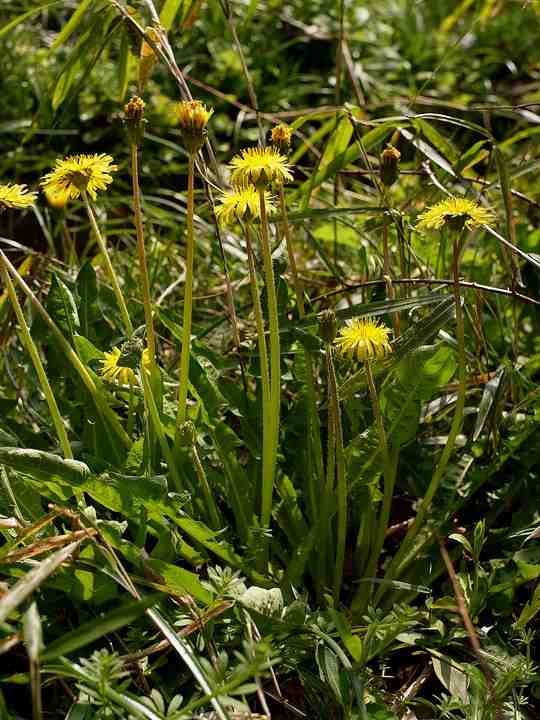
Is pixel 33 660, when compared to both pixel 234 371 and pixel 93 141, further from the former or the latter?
pixel 93 141

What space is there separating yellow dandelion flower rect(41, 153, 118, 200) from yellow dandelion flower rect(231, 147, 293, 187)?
169 millimetres

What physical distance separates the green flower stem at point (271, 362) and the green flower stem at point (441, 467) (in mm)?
195

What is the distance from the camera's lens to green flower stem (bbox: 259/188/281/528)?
1.07 metres

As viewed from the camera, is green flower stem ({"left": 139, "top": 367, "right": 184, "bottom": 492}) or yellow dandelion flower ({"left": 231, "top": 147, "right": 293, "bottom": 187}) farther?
green flower stem ({"left": 139, "top": 367, "right": 184, "bottom": 492})

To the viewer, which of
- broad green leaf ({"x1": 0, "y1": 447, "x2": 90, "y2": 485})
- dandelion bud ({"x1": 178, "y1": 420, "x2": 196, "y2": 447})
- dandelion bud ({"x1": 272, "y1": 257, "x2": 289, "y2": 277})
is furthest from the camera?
dandelion bud ({"x1": 272, "y1": 257, "x2": 289, "y2": 277})

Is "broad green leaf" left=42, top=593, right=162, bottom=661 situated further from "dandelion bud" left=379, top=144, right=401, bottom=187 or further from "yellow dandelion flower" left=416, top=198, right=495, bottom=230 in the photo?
"dandelion bud" left=379, top=144, right=401, bottom=187

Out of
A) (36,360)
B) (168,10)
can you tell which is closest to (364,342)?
(36,360)

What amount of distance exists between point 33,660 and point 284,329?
2.20ft

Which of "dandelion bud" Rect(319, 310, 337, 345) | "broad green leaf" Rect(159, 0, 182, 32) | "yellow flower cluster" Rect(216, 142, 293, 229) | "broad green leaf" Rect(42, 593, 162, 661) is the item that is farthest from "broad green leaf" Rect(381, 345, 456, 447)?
"broad green leaf" Rect(159, 0, 182, 32)

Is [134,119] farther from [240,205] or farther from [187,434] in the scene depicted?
[187,434]

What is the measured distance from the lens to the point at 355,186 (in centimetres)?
264

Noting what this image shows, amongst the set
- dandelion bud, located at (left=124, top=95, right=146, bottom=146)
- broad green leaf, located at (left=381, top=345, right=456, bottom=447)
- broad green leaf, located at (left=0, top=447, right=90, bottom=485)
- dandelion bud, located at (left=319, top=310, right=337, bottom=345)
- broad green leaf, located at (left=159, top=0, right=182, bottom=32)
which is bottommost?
broad green leaf, located at (left=381, top=345, right=456, bottom=447)

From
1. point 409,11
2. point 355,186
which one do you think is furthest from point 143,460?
point 409,11

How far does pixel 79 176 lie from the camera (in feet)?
3.65
